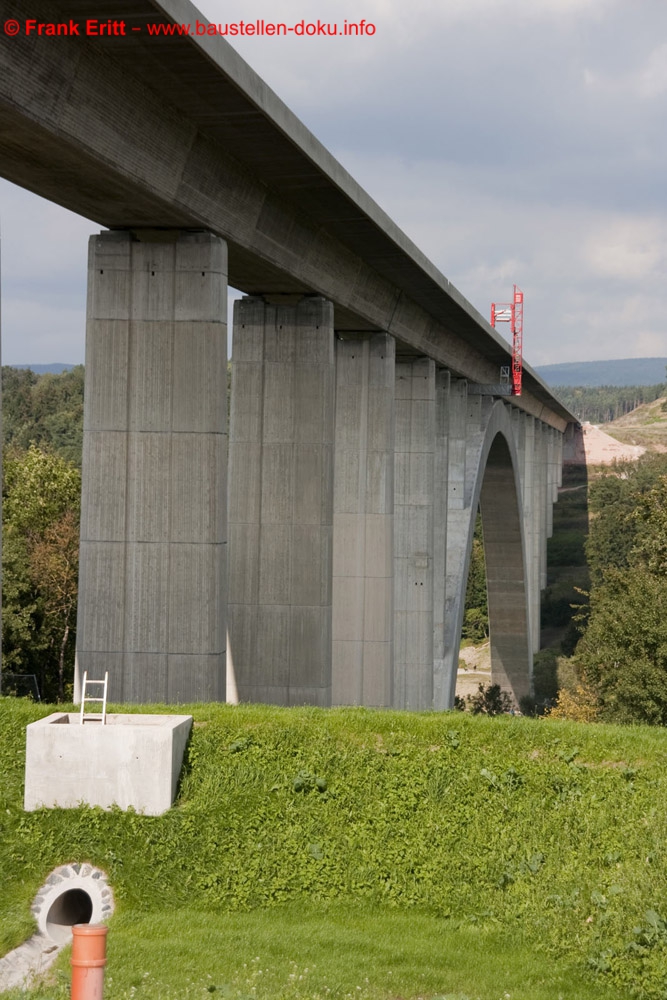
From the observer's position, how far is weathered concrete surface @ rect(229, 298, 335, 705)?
20906mm

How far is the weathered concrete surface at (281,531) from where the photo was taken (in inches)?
823

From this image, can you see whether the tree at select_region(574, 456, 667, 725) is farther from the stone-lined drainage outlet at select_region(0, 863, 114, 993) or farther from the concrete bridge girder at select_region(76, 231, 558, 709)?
the stone-lined drainage outlet at select_region(0, 863, 114, 993)

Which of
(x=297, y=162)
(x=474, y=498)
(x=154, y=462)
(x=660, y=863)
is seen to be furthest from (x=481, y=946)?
(x=474, y=498)

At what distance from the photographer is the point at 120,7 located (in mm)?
11898

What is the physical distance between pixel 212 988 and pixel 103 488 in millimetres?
8233

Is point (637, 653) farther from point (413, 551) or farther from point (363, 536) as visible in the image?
point (363, 536)

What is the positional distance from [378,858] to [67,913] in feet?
10.3

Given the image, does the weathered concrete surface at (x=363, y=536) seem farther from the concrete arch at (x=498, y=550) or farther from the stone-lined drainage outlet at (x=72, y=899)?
the stone-lined drainage outlet at (x=72, y=899)

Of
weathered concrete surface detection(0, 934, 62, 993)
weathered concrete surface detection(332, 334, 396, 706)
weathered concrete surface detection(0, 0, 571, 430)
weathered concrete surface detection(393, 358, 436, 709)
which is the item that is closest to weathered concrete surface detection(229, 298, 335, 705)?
weathered concrete surface detection(0, 0, 571, 430)

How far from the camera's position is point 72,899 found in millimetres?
12055

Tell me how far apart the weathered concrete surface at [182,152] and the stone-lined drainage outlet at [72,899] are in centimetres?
741

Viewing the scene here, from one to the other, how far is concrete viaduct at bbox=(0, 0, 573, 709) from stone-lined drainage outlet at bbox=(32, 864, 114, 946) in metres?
4.31

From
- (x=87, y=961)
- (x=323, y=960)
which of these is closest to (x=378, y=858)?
(x=323, y=960)

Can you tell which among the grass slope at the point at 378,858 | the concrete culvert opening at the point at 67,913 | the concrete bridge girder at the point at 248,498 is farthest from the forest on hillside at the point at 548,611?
the concrete culvert opening at the point at 67,913
